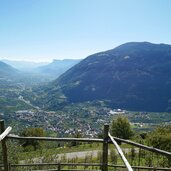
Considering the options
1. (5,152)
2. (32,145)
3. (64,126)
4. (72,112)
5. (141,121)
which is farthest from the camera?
(72,112)

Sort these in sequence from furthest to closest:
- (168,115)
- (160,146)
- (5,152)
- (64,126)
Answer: (168,115) → (64,126) → (160,146) → (5,152)

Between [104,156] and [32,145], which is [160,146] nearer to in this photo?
[104,156]

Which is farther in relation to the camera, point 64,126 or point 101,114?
point 101,114

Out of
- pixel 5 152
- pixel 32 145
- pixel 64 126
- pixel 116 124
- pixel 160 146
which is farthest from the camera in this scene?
pixel 64 126

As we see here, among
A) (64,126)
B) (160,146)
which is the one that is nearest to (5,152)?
(160,146)

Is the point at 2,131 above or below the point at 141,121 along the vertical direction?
above

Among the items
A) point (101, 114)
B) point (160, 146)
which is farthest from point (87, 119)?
point (160, 146)

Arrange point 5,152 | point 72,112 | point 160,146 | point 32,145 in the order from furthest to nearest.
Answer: point 72,112 → point 32,145 → point 160,146 → point 5,152

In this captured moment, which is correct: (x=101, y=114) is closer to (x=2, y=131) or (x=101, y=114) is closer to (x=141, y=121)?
(x=141, y=121)

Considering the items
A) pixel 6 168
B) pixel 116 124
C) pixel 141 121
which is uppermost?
pixel 6 168
